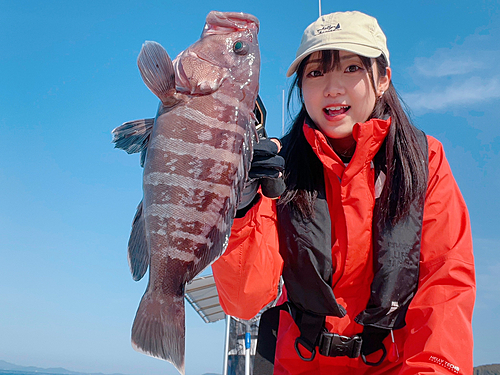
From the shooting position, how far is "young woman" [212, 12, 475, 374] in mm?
2879

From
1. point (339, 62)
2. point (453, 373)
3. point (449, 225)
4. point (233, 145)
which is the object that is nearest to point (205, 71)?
point (233, 145)

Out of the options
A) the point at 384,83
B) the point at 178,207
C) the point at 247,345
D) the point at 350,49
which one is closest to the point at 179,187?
the point at 178,207

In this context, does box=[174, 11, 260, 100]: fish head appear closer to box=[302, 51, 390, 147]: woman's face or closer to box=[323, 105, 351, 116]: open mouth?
box=[302, 51, 390, 147]: woman's face

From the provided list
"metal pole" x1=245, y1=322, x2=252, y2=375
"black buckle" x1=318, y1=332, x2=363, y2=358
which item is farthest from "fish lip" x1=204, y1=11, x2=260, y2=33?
"metal pole" x1=245, y1=322, x2=252, y2=375

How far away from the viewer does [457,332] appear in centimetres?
251

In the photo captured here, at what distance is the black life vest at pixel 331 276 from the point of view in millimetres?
2873

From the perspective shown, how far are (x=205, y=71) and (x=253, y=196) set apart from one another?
2.66 feet

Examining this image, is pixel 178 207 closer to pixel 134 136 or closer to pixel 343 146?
pixel 134 136

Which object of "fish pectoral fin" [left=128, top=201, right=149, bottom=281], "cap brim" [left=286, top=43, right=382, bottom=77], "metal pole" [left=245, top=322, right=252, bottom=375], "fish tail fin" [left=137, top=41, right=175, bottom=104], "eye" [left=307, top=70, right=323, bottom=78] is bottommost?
"metal pole" [left=245, top=322, right=252, bottom=375]

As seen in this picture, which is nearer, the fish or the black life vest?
the fish

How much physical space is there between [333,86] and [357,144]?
1.33 feet

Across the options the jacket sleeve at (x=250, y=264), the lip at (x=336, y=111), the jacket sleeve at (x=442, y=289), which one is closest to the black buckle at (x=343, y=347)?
the jacket sleeve at (x=442, y=289)

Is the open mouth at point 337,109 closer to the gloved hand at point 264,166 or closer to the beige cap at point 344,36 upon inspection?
the beige cap at point 344,36

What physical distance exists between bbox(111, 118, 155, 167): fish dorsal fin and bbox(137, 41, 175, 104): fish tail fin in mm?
191
